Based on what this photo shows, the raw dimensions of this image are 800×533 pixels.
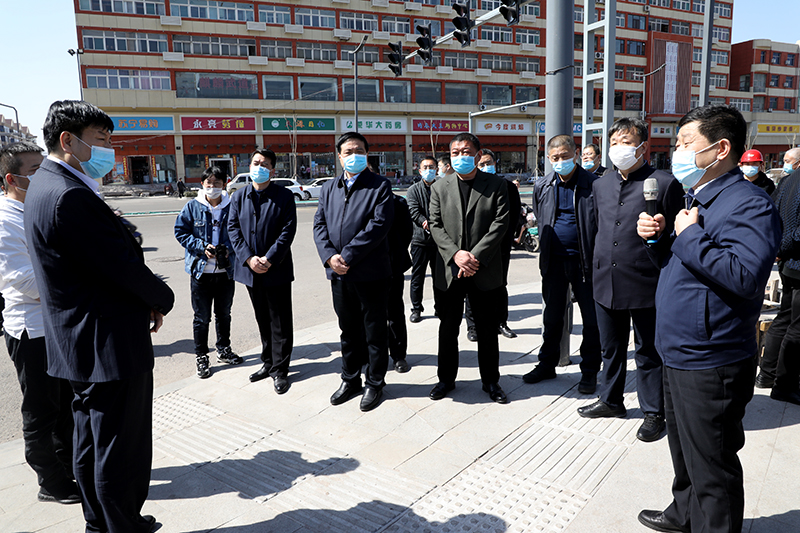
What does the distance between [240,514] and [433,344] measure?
334 centimetres

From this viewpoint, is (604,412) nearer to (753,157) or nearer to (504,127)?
(753,157)

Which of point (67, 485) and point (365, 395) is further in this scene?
point (365, 395)

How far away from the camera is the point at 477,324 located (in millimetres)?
4512

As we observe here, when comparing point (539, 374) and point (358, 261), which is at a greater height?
point (358, 261)

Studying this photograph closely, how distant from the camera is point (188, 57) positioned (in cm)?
4038

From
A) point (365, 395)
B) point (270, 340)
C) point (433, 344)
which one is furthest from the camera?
point (433, 344)

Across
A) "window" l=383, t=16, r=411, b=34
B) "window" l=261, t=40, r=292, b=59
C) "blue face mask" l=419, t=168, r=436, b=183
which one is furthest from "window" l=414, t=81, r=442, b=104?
"blue face mask" l=419, t=168, r=436, b=183

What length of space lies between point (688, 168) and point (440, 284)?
91.4 inches

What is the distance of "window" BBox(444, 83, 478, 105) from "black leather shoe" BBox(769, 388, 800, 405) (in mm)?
46975

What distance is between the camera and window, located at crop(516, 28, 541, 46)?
1956 inches

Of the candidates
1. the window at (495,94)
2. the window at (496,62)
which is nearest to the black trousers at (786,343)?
the window at (495,94)

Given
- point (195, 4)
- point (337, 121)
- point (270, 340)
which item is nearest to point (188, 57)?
point (195, 4)

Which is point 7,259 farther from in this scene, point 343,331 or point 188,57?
point 188,57

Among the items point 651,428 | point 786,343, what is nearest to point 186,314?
point 651,428
